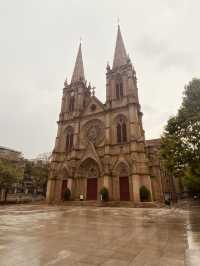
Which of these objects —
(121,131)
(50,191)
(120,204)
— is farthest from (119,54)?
(50,191)

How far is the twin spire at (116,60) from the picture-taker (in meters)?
36.8

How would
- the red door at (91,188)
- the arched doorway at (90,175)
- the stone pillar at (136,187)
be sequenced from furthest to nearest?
the arched doorway at (90,175) → the red door at (91,188) → the stone pillar at (136,187)

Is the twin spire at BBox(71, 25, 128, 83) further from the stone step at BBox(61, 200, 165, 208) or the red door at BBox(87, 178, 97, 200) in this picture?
the stone step at BBox(61, 200, 165, 208)

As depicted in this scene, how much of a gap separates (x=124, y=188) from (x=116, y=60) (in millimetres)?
27092

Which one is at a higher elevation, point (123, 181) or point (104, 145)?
point (104, 145)

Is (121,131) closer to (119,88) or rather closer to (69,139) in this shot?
Answer: (119,88)

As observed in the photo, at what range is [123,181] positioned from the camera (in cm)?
2583

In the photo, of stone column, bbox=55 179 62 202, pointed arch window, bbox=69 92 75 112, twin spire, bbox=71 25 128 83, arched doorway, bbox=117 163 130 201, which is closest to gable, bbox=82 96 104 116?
pointed arch window, bbox=69 92 75 112

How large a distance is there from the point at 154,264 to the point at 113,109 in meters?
28.3

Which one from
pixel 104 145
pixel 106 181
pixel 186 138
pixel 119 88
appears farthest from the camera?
pixel 119 88

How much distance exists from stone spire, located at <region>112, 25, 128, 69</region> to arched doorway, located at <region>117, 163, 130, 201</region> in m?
21.6

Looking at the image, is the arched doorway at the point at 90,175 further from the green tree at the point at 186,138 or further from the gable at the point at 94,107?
the green tree at the point at 186,138

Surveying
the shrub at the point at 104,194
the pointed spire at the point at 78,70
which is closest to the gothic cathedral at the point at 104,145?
the shrub at the point at 104,194

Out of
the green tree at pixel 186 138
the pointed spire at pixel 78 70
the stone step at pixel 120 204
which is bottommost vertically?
the stone step at pixel 120 204
